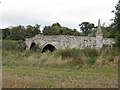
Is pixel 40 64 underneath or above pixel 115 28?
underneath

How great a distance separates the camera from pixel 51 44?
56.6 metres

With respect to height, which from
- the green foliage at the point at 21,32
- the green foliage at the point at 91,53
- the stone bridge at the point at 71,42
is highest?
the green foliage at the point at 21,32

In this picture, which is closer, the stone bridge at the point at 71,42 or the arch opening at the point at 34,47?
the stone bridge at the point at 71,42

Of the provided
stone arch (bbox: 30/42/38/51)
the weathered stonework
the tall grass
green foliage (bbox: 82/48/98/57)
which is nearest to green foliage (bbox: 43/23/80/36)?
stone arch (bbox: 30/42/38/51)

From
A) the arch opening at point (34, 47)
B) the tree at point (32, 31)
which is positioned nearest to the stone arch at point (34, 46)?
the arch opening at point (34, 47)

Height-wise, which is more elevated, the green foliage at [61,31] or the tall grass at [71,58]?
the green foliage at [61,31]

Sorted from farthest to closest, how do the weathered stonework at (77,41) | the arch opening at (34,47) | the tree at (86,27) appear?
the tree at (86,27) < the arch opening at (34,47) < the weathered stonework at (77,41)

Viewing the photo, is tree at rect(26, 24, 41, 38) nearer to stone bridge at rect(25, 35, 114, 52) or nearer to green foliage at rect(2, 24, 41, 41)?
green foliage at rect(2, 24, 41, 41)

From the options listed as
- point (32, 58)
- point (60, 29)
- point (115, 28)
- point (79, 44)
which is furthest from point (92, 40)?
point (60, 29)

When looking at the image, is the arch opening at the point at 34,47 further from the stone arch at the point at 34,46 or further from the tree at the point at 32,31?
the tree at the point at 32,31

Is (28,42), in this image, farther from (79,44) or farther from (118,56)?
(118,56)

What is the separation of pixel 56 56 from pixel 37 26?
74425 mm

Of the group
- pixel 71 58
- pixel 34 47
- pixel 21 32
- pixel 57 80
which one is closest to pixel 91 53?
pixel 71 58

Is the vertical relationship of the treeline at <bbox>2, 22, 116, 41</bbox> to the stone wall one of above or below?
above
